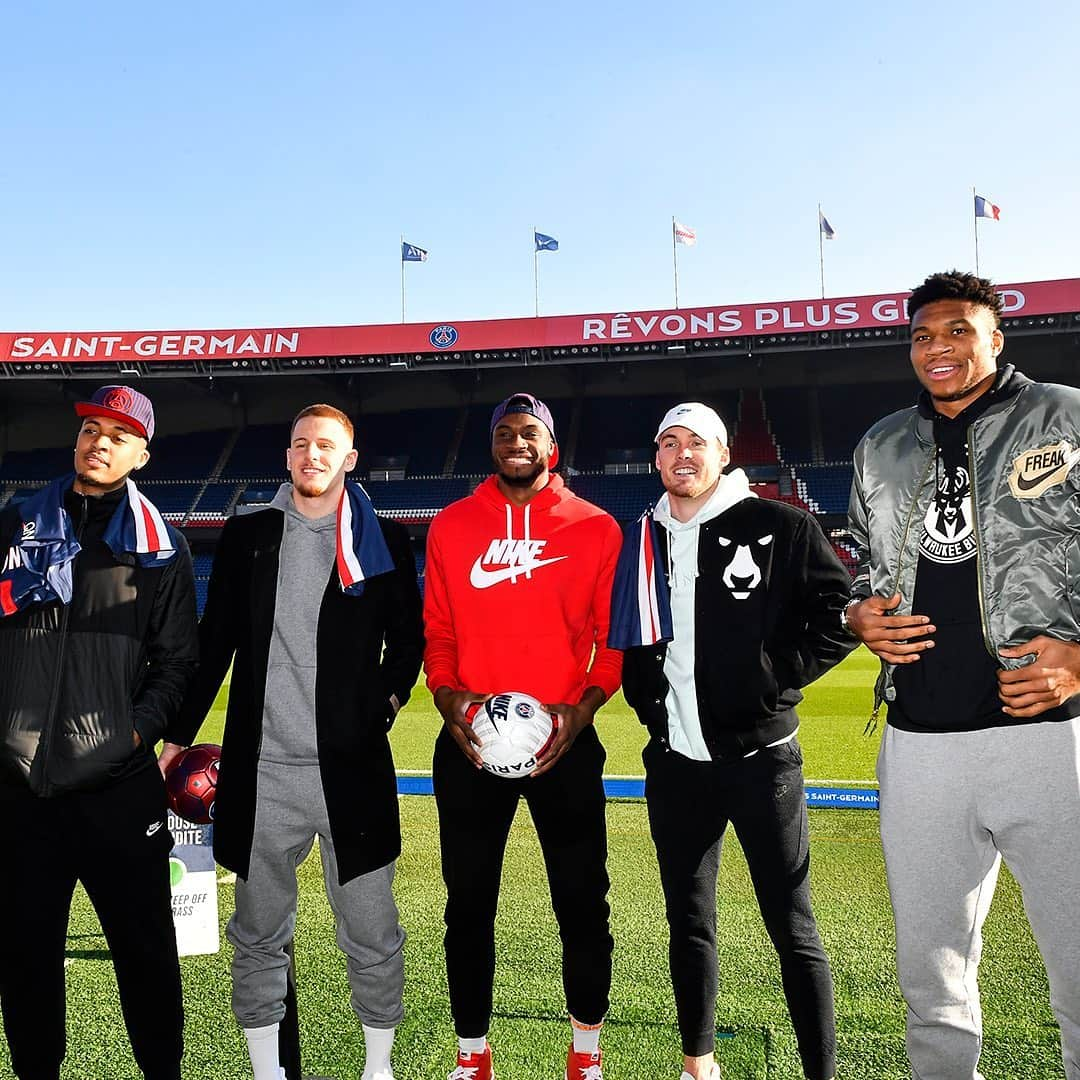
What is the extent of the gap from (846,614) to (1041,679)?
A: 59 centimetres

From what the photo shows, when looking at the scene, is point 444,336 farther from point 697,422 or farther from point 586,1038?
point 586,1038

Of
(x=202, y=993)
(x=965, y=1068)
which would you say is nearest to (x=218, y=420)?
(x=202, y=993)

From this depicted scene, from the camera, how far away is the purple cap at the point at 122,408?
2867 mm

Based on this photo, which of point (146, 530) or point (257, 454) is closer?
point (146, 530)

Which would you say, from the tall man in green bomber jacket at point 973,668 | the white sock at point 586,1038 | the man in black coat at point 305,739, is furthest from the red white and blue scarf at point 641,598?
the white sock at point 586,1038

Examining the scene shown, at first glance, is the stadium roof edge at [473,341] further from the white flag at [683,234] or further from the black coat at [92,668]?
the black coat at [92,668]

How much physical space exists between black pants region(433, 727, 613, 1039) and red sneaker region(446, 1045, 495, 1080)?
77mm

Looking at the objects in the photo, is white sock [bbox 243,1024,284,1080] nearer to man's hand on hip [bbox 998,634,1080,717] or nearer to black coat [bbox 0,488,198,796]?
black coat [bbox 0,488,198,796]

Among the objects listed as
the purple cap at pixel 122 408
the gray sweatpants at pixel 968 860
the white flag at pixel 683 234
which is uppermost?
the white flag at pixel 683 234

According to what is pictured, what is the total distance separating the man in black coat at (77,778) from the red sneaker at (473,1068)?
0.94 m

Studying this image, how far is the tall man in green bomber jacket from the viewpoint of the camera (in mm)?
2258

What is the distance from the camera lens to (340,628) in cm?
297

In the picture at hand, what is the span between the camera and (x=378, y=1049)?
9.58 feet

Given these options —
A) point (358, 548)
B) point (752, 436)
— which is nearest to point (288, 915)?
point (358, 548)
